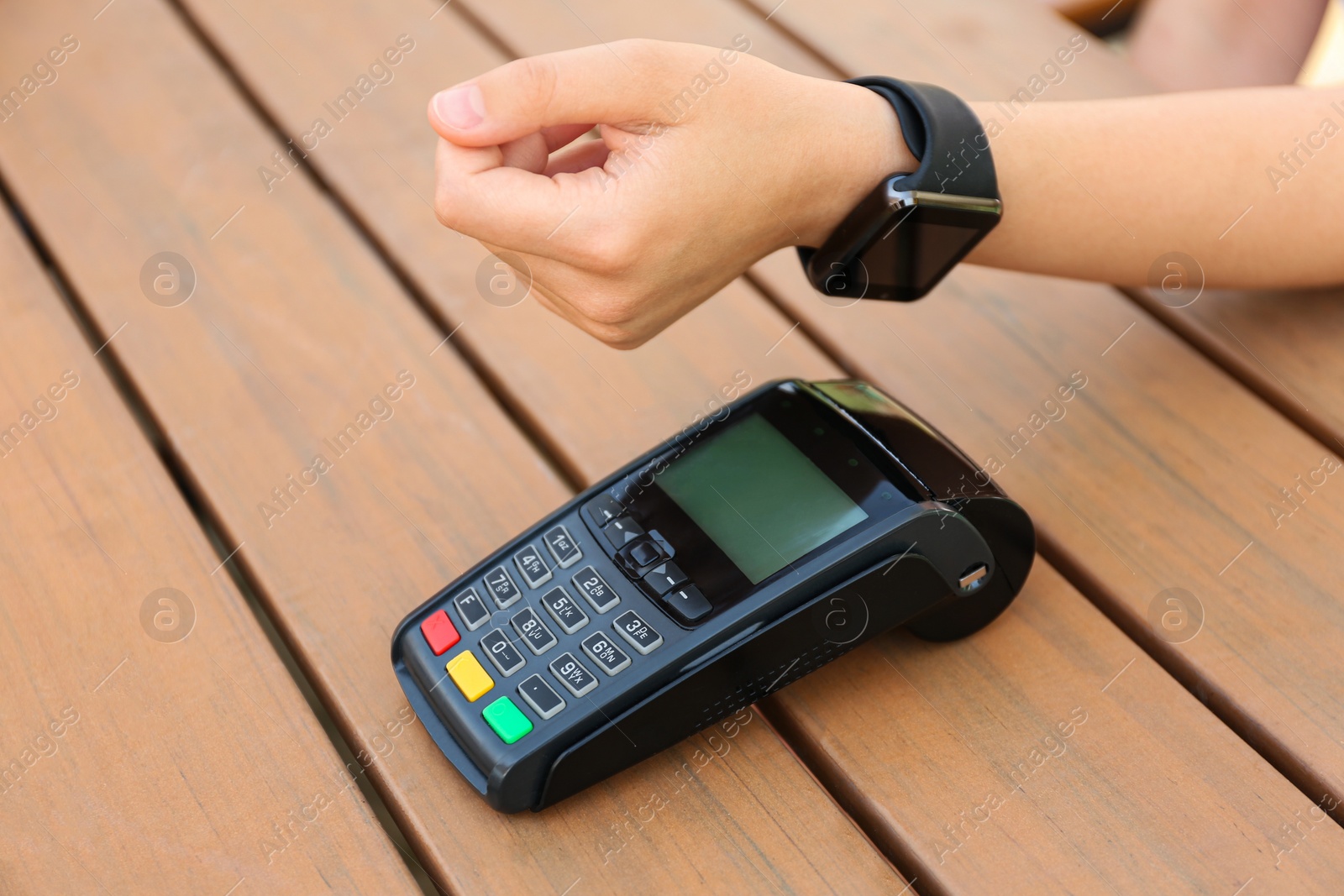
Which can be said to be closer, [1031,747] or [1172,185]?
[1031,747]

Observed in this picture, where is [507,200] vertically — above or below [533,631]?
above

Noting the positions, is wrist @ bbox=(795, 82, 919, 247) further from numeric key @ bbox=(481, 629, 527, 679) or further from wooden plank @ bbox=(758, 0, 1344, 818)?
numeric key @ bbox=(481, 629, 527, 679)

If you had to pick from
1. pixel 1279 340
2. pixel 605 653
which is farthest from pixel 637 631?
pixel 1279 340

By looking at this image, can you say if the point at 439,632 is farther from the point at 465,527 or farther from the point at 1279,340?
the point at 1279,340

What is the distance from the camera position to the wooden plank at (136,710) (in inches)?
19.9

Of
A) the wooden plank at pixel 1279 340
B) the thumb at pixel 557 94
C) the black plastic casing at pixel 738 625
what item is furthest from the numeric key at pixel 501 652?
the wooden plank at pixel 1279 340

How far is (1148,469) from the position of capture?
70cm

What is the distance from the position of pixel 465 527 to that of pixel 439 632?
0.38 ft

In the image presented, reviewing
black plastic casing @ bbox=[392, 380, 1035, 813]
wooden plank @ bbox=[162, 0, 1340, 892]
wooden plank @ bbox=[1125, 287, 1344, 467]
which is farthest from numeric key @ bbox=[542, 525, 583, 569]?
wooden plank @ bbox=[1125, 287, 1344, 467]

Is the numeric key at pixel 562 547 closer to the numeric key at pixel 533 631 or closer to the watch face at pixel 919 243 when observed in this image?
the numeric key at pixel 533 631

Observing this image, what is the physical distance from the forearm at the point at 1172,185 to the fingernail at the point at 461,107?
35cm

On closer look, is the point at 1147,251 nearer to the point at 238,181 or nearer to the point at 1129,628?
the point at 1129,628

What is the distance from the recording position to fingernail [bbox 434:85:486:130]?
52 centimetres

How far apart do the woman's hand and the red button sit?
18cm
